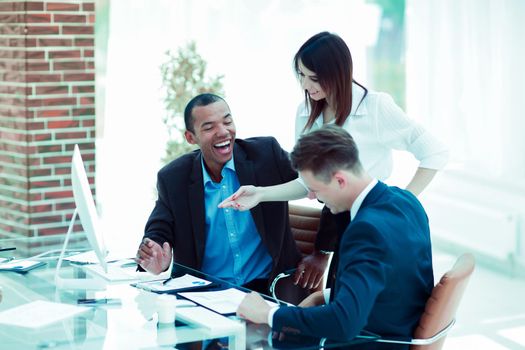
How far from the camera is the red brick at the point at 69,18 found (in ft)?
15.6

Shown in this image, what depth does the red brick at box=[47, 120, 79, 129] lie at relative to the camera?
189 inches

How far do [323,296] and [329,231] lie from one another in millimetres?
555

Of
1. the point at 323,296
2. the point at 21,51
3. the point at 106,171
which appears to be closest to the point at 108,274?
the point at 323,296

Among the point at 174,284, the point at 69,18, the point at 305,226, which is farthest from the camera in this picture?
the point at 69,18

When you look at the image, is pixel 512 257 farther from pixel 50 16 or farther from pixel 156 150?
pixel 50 16

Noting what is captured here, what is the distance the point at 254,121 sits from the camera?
20.8 ft

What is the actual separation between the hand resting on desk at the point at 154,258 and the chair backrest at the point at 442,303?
994 mm

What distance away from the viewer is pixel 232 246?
127 inches

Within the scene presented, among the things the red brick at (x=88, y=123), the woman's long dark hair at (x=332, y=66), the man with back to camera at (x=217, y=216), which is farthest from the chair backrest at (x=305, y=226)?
the red brick at (x=88, y=123)

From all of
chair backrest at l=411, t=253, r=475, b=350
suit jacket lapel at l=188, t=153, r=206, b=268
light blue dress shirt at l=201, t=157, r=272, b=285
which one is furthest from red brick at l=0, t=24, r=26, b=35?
chair backrest at l=411, t=253, r=475, b=350

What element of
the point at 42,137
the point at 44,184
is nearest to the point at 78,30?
the point at 42,137

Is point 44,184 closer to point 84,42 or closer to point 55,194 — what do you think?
point 55,194

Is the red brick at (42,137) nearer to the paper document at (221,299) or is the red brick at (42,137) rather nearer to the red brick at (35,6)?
the red brick at (35,6)

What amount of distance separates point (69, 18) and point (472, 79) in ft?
10.2
